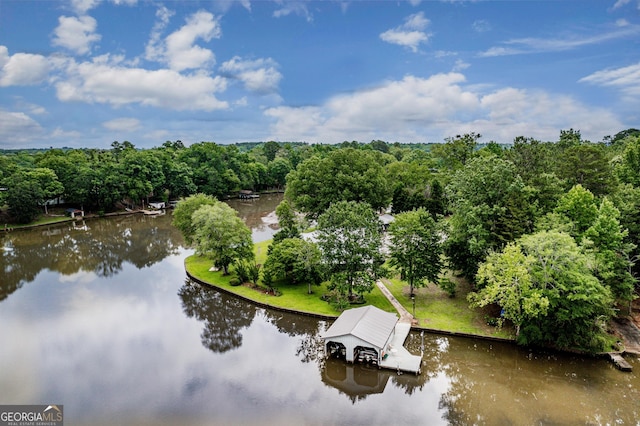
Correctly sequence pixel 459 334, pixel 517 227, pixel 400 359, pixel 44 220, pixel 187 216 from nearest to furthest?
pixel 400 359, pixel 459 334, pixel 517 227, pixel 187 216, pixel 44 220

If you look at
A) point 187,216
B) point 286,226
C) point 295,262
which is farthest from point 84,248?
point 295,262

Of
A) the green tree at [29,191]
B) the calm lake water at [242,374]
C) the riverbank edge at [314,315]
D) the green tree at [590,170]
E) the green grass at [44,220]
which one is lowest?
the calm lake water at [242,374]

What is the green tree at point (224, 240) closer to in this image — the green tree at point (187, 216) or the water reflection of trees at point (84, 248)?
the green tree at point (187, 216)

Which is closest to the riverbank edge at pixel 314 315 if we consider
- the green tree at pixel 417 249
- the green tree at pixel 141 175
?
the green tree at pixel 417 249

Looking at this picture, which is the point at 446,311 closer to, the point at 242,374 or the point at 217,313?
the point at 242,374

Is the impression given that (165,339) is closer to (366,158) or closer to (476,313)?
(476,313)

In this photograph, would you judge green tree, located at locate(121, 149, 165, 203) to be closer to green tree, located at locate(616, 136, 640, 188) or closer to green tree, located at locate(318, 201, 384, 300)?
green tree, located at locate(318, 201, 384, 300)
